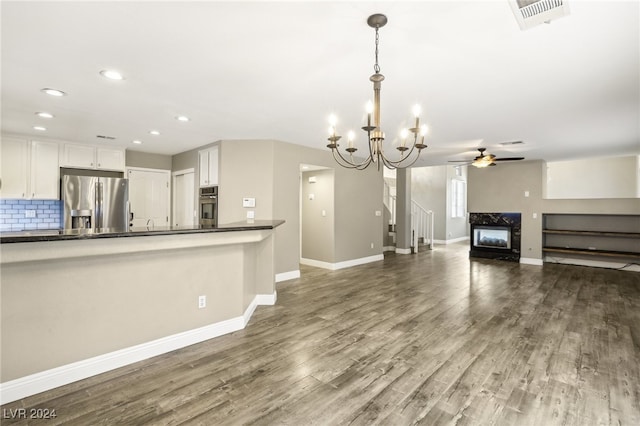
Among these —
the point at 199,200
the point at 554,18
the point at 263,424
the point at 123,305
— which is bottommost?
the point at 263,424

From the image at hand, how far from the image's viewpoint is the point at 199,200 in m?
5.93

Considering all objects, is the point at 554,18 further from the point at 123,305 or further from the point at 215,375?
the point at 123,305

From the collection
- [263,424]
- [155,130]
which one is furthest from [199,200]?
[263,424]

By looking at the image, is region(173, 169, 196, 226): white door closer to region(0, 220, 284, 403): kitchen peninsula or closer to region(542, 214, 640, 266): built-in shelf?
region(0, 220, 284, 403): kitchen peninsula

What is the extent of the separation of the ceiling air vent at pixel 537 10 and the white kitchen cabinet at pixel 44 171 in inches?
260

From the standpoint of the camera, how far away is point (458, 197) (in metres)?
12.1

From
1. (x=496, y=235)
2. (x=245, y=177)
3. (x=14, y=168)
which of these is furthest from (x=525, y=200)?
(x=14, y=168)

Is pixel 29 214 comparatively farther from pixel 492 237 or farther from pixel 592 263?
pixel 592 263

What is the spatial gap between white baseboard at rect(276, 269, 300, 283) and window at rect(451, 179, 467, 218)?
8.08 meters

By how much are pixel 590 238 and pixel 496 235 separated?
6.37 feet

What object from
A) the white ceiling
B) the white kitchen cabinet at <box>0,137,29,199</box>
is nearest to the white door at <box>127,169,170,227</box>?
the white kitchen cabinet at <box>0,137,29,199</box>

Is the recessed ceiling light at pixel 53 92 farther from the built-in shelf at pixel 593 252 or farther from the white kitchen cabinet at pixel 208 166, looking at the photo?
the built-in shelf at pixel 593 252

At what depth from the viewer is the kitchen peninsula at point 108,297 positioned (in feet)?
6.84

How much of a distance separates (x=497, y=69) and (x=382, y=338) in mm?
2695
